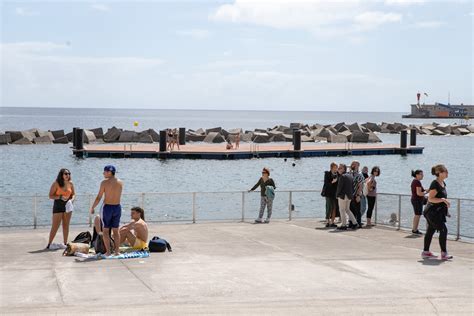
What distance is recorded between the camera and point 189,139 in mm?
93062

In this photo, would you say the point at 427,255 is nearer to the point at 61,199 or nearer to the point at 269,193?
the point at 269,193

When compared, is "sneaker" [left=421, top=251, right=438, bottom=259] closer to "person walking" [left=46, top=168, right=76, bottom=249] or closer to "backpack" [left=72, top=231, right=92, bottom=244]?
"backpack" [left=72, top=231, right=92, bottom=244]

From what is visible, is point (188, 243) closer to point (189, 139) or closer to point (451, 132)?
point (189, 139)

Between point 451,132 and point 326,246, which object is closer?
point 326,246

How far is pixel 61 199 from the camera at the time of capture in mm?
14547

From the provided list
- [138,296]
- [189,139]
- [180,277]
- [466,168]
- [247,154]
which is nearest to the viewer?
[138,296]

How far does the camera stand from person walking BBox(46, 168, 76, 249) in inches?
567

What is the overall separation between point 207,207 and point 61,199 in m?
6.18

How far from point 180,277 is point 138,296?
1.43m

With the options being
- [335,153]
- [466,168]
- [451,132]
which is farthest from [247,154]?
[451,132]

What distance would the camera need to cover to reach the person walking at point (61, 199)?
14.4 m

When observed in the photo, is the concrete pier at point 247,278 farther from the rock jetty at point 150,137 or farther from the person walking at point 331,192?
the rock jetty at point 150,137

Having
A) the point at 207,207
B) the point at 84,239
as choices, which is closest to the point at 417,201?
the point at 207,207

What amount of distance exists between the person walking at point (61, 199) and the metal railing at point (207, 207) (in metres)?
3.46
